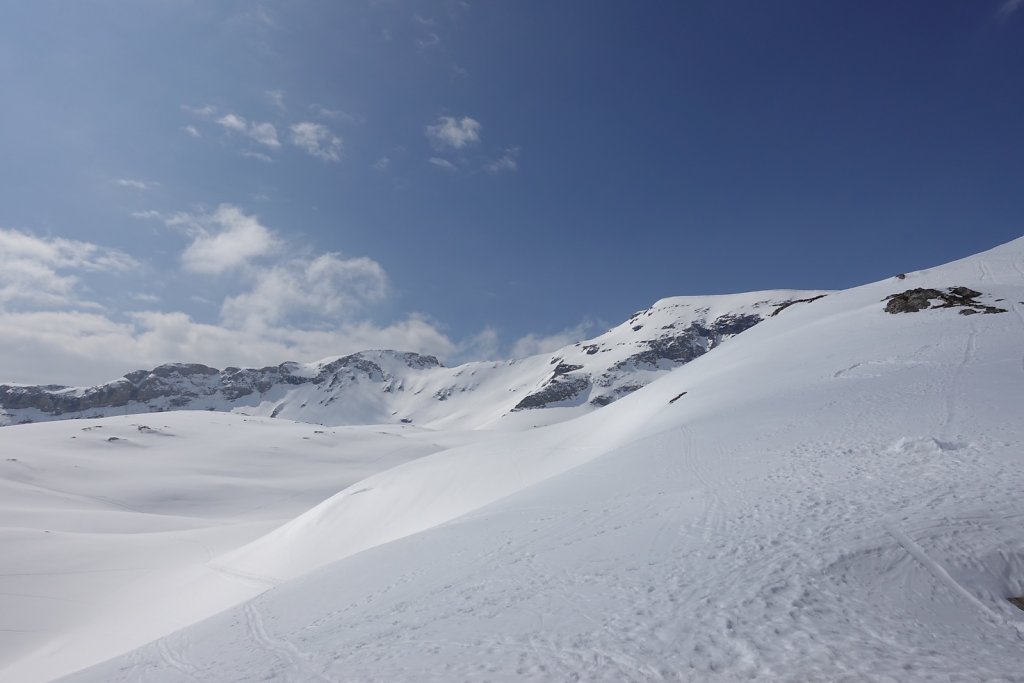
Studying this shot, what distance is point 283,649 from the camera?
7152 mm

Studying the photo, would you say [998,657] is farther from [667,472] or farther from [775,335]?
[775,335]

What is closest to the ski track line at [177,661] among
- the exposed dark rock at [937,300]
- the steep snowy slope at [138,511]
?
the steep snowy slope at [138,511]

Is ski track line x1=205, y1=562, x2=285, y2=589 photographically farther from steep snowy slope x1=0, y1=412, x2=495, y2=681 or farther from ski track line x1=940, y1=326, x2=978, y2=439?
ski track line x1=940, y1=326, x2=978, y2=439

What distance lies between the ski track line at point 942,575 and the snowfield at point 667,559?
0.03 m

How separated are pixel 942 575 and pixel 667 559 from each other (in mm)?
3101

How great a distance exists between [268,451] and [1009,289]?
78463mm

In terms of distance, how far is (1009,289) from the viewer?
101 ft

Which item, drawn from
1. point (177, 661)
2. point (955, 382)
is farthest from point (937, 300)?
point (177, 661)

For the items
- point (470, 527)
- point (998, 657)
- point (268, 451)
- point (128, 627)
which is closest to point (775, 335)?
point (470, 527)

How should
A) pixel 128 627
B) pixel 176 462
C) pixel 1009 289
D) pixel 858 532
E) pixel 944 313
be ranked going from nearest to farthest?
pixel 858 532
pixel 128 627
pixel 944 313
pixel 1009 289
pixel 176 462

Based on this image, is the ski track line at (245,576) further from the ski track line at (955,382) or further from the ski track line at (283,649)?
the ski track line at (955,382)

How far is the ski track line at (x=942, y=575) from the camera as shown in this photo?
5.27 metres

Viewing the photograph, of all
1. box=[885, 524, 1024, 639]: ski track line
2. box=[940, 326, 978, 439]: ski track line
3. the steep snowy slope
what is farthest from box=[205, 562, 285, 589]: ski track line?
box=[940, 326, 978, 439]: ski track line

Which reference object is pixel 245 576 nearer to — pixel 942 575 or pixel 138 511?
pixel 942 575
